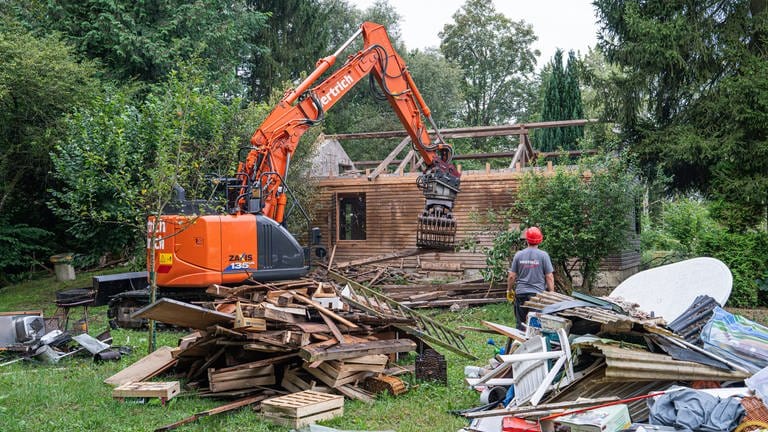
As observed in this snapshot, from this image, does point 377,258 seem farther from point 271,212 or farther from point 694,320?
point 694,320

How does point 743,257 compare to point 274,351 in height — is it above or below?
above

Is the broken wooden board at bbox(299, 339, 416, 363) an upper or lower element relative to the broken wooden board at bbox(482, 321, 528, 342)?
lower

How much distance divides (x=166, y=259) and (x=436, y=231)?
532cm

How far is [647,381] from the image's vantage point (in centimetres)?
636

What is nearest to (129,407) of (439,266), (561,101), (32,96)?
(439,266)

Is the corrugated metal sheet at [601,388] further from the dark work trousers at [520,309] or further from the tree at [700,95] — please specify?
the tree at [700,95]

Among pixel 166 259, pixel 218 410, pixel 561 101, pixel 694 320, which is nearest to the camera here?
pixel 218 410

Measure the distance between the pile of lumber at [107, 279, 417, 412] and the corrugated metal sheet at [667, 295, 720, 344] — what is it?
3.07 m

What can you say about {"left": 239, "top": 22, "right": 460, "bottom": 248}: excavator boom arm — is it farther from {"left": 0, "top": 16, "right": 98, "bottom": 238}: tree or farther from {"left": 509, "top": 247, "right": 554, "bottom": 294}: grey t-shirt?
{"left": 0, "top": 16, "right": 98, "bottom": 238}: tree

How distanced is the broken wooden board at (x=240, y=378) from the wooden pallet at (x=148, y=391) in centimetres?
41

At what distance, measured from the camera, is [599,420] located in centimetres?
538

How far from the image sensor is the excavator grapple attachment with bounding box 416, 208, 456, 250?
13.8 meters

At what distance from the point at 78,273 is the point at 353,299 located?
15443 millimetres

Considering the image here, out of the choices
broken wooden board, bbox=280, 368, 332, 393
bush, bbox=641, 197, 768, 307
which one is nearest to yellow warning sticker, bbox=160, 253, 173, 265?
broken wooden board, bbox=280, 368, 332, 393
